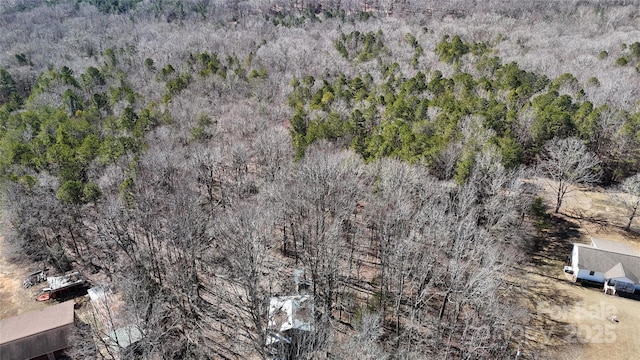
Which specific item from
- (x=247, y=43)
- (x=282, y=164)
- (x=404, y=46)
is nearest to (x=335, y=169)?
(x=282, y=164)

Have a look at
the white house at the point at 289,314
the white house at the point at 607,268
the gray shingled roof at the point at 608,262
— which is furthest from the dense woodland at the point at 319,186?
the gray shingled roof at the point at 608,262

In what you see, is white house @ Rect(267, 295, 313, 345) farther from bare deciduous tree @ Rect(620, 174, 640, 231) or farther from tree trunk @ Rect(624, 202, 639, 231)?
bare deciduous tree @ Rect(620, 174, 640, 231)

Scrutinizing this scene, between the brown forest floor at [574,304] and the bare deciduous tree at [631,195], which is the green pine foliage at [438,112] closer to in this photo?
the bare deciduous tree at [631,195]

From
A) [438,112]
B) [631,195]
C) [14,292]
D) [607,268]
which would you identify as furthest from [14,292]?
[631,195]

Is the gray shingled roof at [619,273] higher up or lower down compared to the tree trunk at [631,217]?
lower down

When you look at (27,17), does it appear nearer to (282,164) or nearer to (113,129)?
(113,129)

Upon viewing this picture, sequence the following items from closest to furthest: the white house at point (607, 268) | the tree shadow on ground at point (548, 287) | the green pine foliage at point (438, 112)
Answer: the tree shadow on ground at point (548, 287) → the white house at point (607, 268) → the green pine foliage at point (438, 112)
